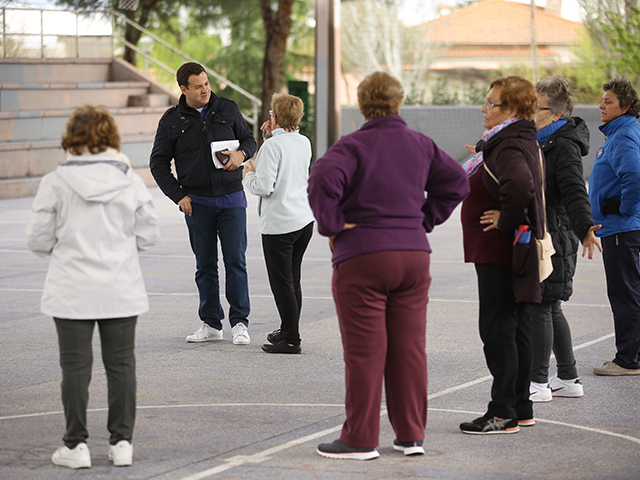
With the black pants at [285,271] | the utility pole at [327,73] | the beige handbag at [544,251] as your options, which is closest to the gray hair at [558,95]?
the beige handbag at [544,251]

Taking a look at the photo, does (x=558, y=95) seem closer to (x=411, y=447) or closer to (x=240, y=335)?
(x=411, y=447)

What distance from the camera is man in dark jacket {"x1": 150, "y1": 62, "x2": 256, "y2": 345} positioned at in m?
8.20

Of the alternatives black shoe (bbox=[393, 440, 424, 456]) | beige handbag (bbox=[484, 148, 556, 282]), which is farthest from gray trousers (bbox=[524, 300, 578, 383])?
black shoe (bbox=[393, 440, 424, 456])

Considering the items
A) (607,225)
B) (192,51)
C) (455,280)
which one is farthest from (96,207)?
(192,51)

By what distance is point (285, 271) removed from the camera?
7.93 metres

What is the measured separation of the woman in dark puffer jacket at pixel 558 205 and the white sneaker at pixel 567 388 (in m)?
0.12

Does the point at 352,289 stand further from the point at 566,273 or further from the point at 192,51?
the point at 192,51

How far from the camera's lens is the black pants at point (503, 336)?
5.69 metres

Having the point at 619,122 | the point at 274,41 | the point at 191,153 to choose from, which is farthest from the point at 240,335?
the point at 274,41

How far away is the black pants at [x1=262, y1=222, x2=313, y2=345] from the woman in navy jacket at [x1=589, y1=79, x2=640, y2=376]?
2252 millimetres

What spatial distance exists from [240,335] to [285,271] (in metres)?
0.75

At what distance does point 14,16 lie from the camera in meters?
27.2

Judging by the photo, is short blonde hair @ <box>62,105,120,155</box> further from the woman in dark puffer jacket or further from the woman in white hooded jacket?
the woman in dark puffer jacket

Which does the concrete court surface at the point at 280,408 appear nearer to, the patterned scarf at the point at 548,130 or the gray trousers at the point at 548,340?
the gray trousers at the point at 548,340
